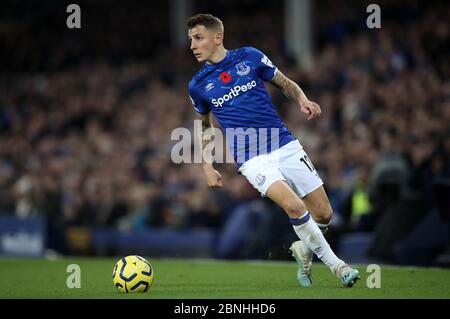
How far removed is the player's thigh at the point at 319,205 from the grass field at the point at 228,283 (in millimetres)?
713

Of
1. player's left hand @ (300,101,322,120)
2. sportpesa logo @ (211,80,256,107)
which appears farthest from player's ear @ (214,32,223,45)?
player's left hand @ (300,101,322,120)

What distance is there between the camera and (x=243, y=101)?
392 inches

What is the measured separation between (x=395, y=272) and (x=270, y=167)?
3.11 m

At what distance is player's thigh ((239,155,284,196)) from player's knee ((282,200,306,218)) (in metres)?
0.27

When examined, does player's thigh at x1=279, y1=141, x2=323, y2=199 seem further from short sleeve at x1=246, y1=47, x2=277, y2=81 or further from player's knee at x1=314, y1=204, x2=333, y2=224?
short sleeve at x1=246, y1=47, x2=277, y2=81

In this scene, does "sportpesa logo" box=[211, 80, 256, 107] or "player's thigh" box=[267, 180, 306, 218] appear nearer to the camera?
"player's thigh" box=[267, 180, 306, 218]

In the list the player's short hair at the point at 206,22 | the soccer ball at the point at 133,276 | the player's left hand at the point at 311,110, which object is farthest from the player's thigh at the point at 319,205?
the player's short hair at the point at 206,22

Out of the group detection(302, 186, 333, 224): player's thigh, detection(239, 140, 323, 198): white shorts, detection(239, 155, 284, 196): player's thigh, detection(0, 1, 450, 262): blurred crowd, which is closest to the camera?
detection(239, 155, 284, 196): player's thigh

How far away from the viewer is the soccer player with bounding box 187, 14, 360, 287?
9836 mm

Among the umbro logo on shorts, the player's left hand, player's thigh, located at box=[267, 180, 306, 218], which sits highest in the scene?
the player's left hand

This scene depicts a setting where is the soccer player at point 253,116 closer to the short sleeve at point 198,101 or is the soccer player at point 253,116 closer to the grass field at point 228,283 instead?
the short sleeve at point 198,101

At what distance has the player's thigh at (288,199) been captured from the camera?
940cm

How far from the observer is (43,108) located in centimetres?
2702
